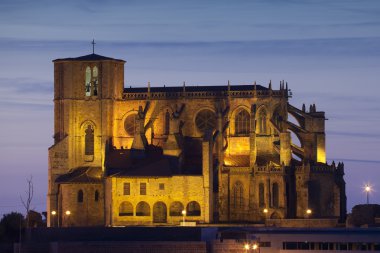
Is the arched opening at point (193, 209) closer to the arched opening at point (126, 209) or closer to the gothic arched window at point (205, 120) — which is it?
the arched opening at point (126, 209)

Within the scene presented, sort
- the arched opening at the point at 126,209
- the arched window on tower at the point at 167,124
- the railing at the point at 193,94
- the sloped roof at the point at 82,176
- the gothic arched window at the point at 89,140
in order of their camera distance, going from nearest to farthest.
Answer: the arched opening at the point at 126,209 < the sloped roof at the point at 82,176 < the railing at the point at 193,94 < the gothic arched window at the point at 89,140 < the arched window on tower at the point at 167,124

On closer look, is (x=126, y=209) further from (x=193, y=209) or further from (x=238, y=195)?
(x=238, y=195)

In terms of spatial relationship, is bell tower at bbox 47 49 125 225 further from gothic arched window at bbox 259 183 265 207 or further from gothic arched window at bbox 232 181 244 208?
gothic arched window at bbox 259 183 265 207

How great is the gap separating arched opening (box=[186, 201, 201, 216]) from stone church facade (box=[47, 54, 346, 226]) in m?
0.09

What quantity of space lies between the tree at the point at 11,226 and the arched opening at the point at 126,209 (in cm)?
1242

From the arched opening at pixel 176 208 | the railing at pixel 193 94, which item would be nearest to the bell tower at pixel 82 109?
the railing at pixel 193 94

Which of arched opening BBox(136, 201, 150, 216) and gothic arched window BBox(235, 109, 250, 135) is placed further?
gothic arched window BBox(235, 109, 250, 135)

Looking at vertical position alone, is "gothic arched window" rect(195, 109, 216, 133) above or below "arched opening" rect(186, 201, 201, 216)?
above

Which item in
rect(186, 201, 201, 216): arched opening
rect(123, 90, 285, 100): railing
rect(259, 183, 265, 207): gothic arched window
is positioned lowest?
rect(186, 201, 201, 216): arched opening

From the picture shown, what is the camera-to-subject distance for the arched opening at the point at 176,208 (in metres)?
147

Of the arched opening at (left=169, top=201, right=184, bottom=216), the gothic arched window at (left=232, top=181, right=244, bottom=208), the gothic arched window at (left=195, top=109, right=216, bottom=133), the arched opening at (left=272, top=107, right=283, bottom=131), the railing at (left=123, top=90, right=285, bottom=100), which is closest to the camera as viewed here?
the arched opening at (left=169, top=201, right=184, bottom=216)

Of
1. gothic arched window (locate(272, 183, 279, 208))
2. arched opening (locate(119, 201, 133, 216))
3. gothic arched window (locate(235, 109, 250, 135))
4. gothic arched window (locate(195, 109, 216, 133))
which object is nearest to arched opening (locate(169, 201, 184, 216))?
arched opening (locate(119, 201, 133, 216))

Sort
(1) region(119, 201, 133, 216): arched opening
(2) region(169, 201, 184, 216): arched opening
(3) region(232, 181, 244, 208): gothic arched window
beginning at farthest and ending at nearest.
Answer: (3) region(232, 181, 244, 208): gothic arched window < (1) region(119, 201, 133, 216): arched opening < (2) region(169, 201, 184, 216): arched opening

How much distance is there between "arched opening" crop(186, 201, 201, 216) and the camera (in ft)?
480
